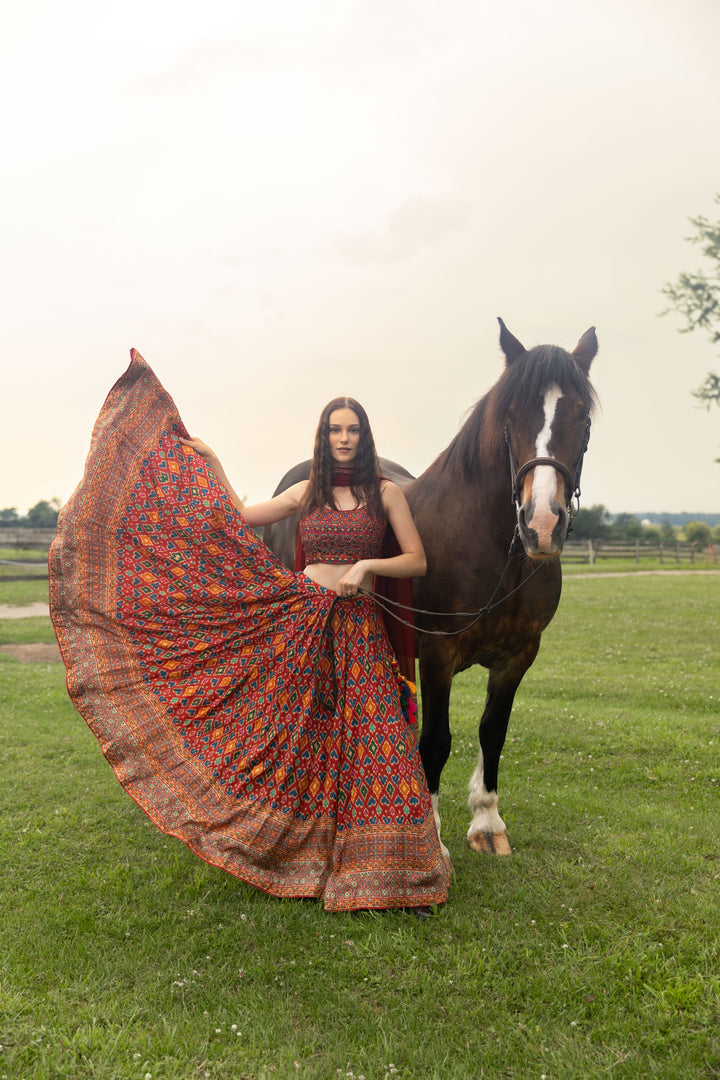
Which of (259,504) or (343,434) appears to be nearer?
(343,434)

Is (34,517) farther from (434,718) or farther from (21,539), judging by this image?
(434,718)

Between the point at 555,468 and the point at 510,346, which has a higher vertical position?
the point at 510,346

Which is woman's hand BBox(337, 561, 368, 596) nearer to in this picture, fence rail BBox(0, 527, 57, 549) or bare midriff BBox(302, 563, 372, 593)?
bare midriff BBox(302, 563, 372, 593)

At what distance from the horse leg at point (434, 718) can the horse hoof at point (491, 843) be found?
38cm

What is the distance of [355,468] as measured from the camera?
3988 mm

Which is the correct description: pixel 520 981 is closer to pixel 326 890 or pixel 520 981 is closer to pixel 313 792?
pixel 326 890

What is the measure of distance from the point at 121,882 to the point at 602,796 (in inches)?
139

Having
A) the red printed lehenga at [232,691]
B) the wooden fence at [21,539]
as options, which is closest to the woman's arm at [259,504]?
the red printed lehenga at [232,691]

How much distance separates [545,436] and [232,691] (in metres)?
2.11

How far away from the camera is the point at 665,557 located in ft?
129

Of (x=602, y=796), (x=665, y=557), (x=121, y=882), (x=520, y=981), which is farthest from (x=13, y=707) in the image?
(x=665, y=557)

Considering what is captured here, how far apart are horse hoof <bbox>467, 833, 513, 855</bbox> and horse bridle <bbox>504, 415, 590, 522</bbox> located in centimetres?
219

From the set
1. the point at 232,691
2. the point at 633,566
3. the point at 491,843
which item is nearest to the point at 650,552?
the point at 633,566

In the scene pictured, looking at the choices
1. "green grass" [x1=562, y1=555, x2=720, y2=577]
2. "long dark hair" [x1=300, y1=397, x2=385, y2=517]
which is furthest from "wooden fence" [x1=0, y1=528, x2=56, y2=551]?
"long dark hair" [x1=300, y1=397, x2=385, y2=517]
